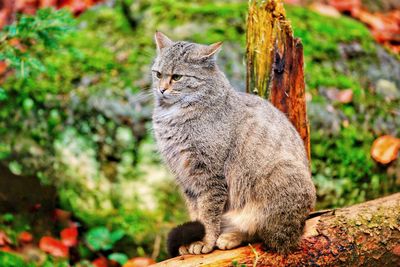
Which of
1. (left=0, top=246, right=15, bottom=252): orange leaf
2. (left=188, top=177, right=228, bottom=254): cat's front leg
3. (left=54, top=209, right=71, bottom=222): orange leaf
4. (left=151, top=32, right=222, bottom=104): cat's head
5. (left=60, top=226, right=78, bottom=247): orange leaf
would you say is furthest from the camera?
(left=54, top=209, right=71, bottom=222): orange leaf

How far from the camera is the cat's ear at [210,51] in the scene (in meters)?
3.69

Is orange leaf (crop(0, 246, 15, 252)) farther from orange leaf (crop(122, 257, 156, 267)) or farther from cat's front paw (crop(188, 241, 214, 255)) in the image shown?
cat's front paw (crop(188, 241, 214, 255))

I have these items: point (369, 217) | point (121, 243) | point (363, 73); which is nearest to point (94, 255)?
point (121, 243)

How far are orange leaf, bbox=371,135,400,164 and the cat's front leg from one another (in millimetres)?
2118

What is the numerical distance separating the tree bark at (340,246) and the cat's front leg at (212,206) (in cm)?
10

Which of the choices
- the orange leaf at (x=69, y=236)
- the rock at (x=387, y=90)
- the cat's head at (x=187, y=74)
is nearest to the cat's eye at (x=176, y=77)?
the cat's head at (x=187, y=74)

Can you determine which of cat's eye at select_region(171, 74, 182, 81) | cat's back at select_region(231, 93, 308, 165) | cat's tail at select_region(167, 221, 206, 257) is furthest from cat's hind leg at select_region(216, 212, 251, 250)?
cat's eye at select_region(171, 74, 182, 81)

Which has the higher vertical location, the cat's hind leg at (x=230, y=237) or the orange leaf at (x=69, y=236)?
the cat's hind leg at (x=230, y=237)

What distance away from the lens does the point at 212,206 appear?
3.59 metres

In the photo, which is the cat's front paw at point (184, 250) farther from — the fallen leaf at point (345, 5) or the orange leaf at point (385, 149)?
the fallen leaf at point (345, 5)

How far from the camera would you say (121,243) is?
4793 millimetres

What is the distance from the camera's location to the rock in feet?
18.4

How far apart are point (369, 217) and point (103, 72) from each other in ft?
9.92

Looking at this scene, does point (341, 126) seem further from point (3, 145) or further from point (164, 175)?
point (3, 145)
